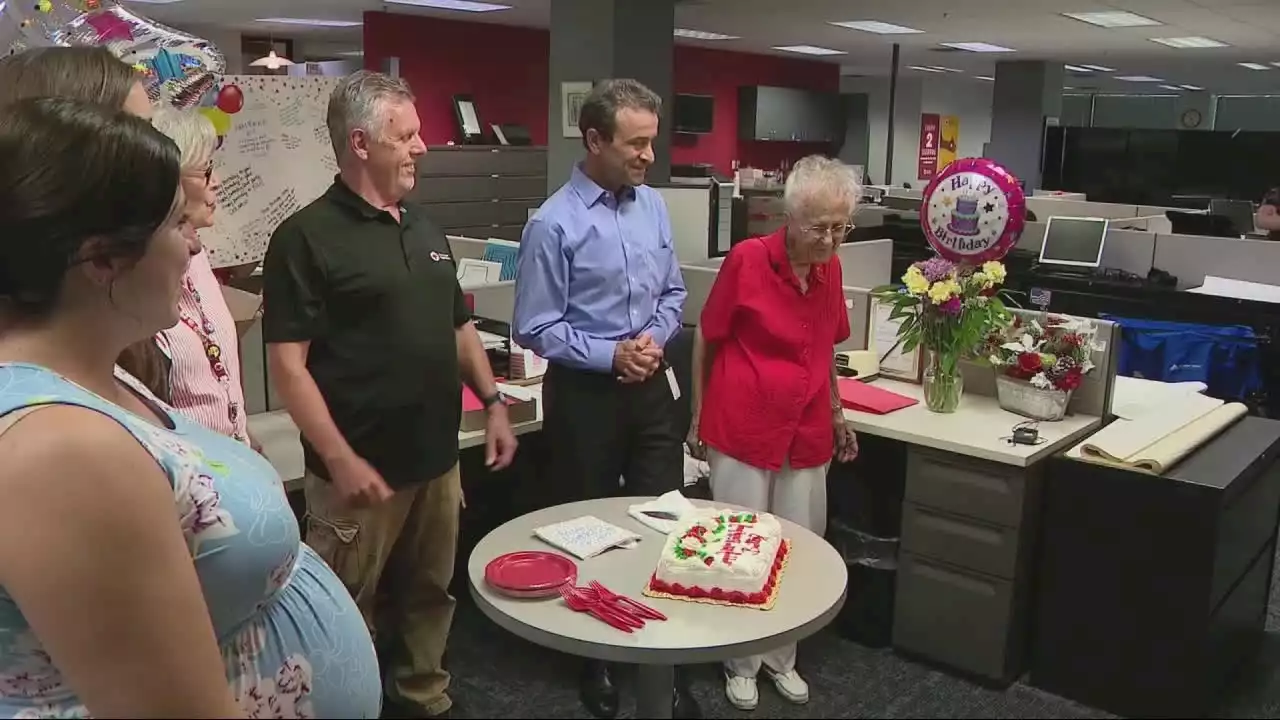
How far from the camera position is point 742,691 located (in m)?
2.50

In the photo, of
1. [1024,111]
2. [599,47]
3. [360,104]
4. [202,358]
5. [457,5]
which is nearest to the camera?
[202,358]

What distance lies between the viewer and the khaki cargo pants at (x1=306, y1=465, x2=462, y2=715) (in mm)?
2141

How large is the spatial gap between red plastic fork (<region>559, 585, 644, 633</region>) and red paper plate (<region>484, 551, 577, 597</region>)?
0.10ft

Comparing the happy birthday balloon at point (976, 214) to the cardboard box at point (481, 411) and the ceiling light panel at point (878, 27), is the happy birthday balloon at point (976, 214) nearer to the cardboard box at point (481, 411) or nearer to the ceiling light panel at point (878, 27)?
the cardboard box at point (481, 411)

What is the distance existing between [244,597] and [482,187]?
8980mm

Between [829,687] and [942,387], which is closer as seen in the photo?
[829,687]

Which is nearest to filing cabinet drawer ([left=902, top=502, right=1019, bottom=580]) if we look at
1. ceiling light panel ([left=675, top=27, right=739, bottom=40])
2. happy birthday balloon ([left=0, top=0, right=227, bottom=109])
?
happy birthday balloon ([left=0, top=0, right=227, bottom=109])

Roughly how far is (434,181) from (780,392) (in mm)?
7283

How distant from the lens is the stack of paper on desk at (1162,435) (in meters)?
2.52

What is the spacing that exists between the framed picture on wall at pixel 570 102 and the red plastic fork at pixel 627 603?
5.58 metres

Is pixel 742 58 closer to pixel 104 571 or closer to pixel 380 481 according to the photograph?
pixel 380 481

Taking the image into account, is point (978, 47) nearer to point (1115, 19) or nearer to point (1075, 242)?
point (1115, 19)

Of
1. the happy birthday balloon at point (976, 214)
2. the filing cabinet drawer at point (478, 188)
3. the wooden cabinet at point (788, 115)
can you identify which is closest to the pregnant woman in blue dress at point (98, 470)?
the happy birthday balloon at point (976, 214)

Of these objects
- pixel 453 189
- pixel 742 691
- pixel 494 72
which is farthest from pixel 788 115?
pixel 742 691
